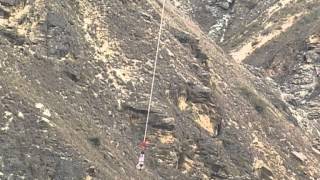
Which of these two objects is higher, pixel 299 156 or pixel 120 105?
pixel 120 105

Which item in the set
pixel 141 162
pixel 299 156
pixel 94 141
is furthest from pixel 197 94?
pixel 94 141

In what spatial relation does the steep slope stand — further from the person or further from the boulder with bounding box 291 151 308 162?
the person

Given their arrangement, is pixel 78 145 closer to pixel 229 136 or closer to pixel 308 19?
pixel 229 136

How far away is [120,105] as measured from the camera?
35062 mm

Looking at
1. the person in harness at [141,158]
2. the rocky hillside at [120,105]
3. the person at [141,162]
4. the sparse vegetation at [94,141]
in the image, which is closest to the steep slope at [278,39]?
the rocky hillside at [120,105]

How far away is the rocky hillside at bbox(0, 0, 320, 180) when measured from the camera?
95.5ft

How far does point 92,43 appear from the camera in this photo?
1435 inches

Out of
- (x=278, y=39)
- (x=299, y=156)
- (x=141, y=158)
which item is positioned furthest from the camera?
(x=278, y=39)

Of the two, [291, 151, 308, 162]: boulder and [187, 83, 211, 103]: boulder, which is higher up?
[187, 83, 211, 103]: boulder

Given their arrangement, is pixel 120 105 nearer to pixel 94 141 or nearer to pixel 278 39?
pixel 94 141

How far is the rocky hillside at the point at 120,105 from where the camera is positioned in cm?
2909

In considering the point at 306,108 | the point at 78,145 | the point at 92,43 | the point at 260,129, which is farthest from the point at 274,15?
the point at 78,145

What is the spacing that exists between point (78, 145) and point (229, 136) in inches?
473

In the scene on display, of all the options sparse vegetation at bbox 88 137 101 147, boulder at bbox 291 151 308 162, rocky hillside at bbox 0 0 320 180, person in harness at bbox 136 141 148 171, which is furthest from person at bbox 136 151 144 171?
boulder at bbox 291 151 308 162
